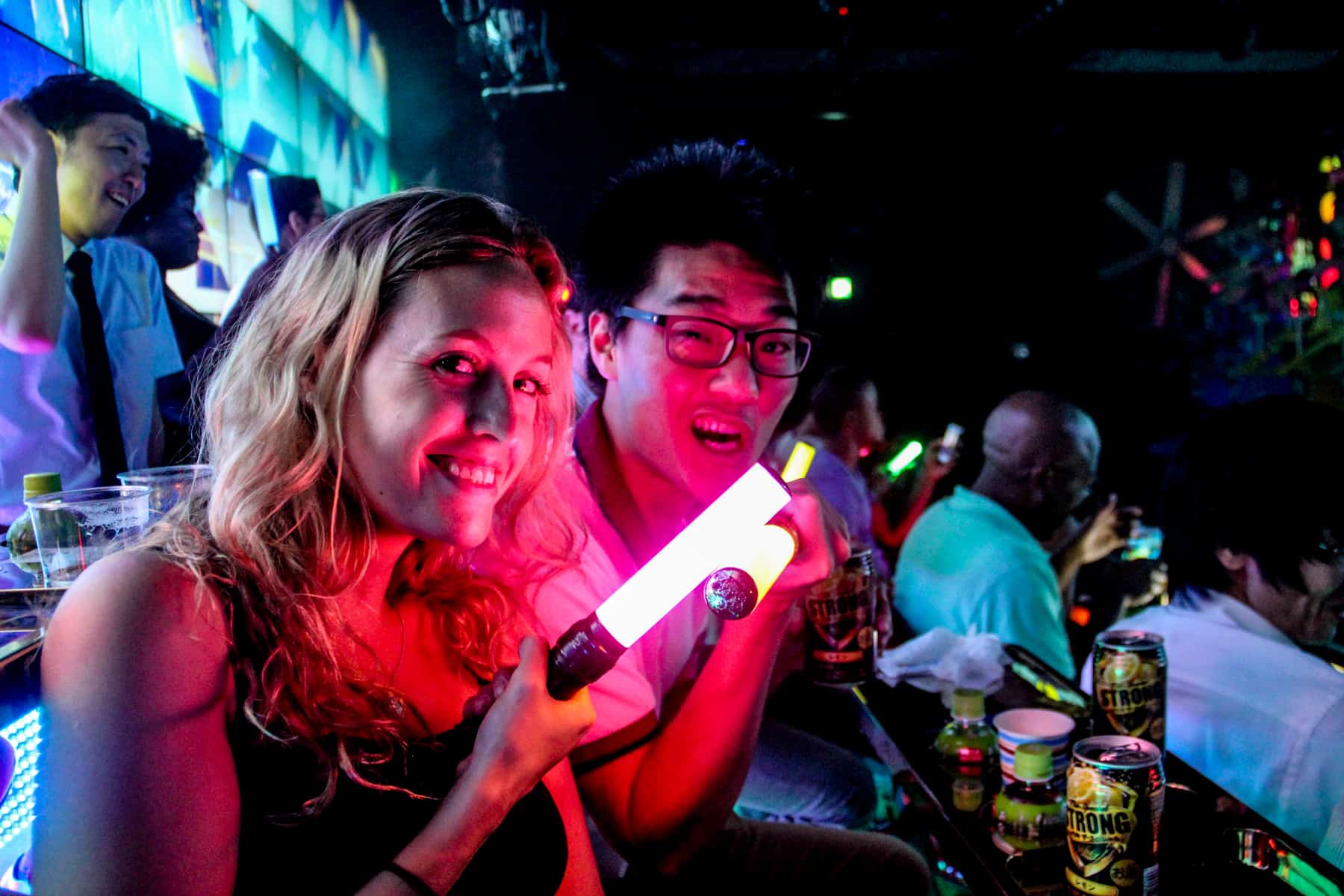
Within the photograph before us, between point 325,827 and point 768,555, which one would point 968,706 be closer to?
point 768,555

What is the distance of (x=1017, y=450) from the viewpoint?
3.88 m

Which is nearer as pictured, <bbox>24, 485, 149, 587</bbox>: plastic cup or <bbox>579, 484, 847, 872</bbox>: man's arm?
<bbox>24, 485, 149, 587</bbox>: plastic cup

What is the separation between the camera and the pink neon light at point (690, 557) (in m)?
1.02

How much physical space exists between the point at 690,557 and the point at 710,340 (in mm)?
955

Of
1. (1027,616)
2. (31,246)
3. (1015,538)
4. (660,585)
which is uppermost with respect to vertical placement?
(31,246)

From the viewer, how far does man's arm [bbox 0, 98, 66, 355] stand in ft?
6.55

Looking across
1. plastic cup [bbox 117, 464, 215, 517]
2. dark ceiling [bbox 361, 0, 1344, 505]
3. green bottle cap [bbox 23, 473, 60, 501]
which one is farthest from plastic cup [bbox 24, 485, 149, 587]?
dark ceiling [bbox 361, 0, 1344, 505]

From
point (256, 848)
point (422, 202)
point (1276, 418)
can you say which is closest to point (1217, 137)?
point (1276, 418)

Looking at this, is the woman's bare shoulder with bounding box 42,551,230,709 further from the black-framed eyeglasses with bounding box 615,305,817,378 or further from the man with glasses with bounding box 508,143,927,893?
the black-framed eyeglasses with bounding box 615,305,817,378

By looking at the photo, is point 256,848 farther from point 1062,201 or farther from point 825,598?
point 1062,201

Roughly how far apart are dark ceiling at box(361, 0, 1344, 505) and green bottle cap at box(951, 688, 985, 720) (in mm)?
4334

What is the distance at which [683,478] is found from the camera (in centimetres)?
199

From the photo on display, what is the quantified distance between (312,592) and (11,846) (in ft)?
1.65

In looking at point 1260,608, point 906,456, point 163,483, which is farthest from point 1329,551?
point 163,483
